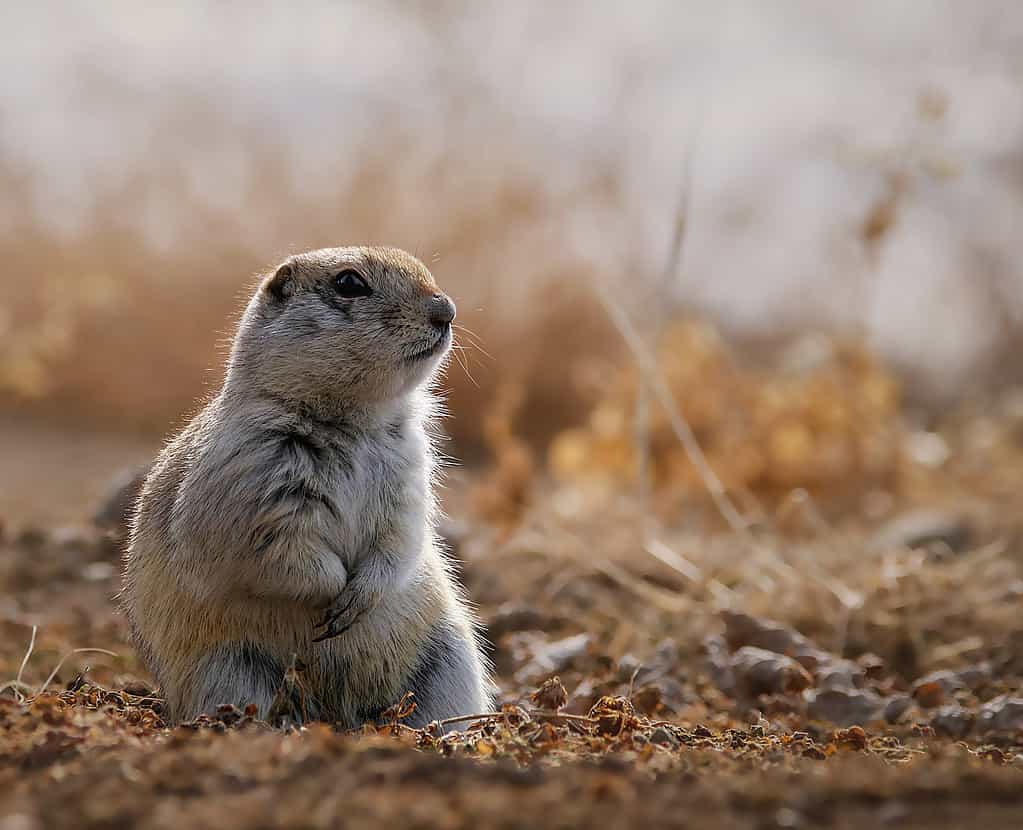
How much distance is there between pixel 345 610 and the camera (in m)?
3.30

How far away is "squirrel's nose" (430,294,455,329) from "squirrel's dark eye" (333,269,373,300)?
208mm

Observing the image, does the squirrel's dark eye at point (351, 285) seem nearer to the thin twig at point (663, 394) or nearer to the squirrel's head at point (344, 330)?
the squirrel's head at point (344, 330)

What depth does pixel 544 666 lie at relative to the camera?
15.9 ft

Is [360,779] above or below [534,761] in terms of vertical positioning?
above

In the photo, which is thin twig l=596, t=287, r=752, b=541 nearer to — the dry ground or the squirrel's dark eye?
the dry ground

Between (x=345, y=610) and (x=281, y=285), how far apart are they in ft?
3.65

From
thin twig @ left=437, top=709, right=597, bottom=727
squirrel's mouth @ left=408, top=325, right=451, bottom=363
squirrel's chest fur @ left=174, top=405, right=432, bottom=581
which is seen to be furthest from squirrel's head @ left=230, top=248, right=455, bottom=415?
thin twig @ left=437, top=709, right=597, bottom=727

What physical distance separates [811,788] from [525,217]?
27.8ft

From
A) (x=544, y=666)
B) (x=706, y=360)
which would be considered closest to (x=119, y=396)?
(x=706, y=360)

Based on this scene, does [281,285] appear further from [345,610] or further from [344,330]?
[345,610]

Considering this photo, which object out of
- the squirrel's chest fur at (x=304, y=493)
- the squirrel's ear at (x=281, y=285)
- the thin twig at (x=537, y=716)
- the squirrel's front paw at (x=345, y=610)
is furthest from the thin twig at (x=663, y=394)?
the squirrel's front paw at (x=345, y=610)

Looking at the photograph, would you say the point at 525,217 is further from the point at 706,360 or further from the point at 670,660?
the point at 670,660

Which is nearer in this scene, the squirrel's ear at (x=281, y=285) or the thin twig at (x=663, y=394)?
the squirrel's ear at (x=281, y=285)

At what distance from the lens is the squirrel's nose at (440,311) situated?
3693 mm
